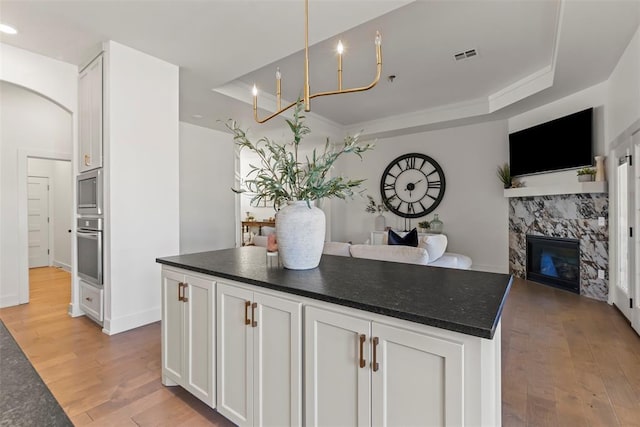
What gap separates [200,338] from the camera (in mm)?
1765

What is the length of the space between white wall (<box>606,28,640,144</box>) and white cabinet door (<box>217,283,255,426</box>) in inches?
148

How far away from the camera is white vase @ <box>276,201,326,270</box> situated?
1.70 m

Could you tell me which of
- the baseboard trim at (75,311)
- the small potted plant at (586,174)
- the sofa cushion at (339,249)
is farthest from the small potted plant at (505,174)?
the baseboard trim at (75,311)

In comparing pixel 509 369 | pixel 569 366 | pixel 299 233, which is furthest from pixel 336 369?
pixel 569 366

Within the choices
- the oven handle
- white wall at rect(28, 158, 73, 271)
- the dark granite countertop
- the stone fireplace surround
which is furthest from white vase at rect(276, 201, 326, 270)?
white wall at rect(28, 158, 73, 271)

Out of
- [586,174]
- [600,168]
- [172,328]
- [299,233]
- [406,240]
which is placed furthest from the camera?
[586,174]

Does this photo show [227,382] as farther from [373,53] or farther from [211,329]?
[373,53]

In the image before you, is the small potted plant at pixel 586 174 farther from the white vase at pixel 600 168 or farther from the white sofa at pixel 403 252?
the white sofa at pixel 403 252

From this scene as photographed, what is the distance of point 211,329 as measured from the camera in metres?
1.69

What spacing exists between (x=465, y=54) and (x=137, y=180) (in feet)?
12.7

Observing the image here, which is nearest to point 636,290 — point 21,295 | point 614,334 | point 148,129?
point 614,334

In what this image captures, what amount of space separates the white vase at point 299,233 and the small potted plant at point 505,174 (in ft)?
15.3

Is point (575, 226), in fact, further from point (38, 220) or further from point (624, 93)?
point (38, 220)

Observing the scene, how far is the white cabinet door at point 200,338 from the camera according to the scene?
170cm
